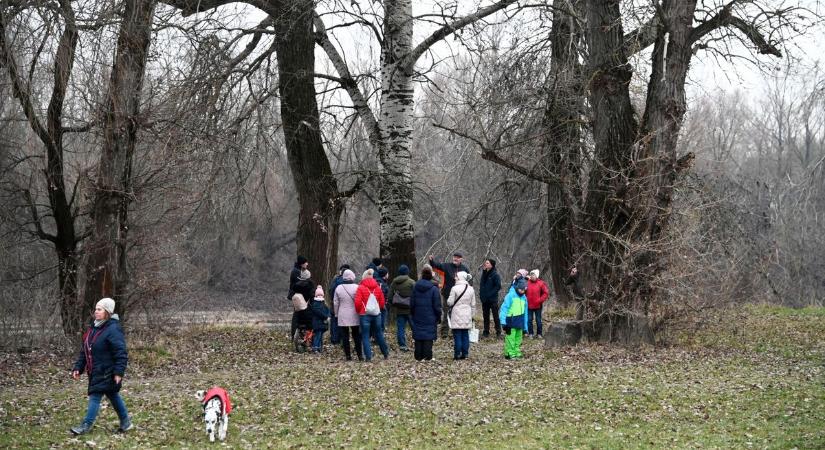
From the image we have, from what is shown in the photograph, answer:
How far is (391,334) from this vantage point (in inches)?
829

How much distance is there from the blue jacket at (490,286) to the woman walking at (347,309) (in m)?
4.59

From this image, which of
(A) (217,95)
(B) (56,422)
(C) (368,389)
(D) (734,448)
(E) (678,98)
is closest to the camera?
(D) (734,448)

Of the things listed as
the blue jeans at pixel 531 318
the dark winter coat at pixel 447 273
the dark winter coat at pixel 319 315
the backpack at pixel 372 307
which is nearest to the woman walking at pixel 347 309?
the backpack at pixel 372 307

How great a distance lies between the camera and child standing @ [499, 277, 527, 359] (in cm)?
1644

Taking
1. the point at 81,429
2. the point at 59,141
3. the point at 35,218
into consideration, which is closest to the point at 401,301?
the point at 59,141

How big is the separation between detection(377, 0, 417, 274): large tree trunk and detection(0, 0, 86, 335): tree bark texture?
6675mm

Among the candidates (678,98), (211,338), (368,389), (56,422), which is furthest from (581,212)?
(56,422)

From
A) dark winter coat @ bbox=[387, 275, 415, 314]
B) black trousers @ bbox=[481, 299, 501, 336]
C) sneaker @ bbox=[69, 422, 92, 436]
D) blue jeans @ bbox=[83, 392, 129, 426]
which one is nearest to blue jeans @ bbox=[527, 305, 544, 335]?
black trousers @ bbox=[481, 299, 501, 336]

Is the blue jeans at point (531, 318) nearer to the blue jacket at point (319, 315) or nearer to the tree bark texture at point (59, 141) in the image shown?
the blue jacket at point (319, 315)

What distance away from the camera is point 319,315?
18094 mm

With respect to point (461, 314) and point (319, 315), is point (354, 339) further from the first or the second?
point (461, 314)

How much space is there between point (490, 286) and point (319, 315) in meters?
4.53

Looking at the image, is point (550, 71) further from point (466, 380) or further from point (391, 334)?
point (466, 380)

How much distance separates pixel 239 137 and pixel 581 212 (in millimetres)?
7707
